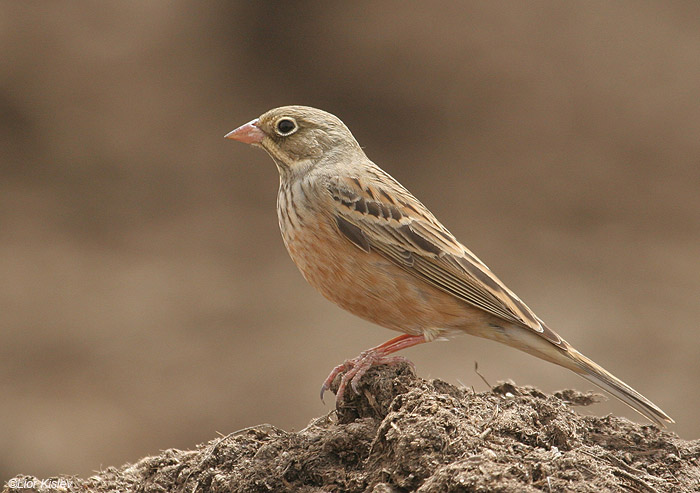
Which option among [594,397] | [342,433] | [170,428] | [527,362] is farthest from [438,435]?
[527,362]

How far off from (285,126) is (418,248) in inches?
57.9

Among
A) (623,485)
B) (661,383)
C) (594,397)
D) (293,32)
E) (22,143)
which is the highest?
(293,32)

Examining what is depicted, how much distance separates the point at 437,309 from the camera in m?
5.88

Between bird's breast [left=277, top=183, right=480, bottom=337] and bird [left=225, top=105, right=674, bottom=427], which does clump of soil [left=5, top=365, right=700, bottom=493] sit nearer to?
bird [left=225, top=105, right=674, bottom=427]

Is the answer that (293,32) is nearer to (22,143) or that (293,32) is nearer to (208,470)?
(22,143)

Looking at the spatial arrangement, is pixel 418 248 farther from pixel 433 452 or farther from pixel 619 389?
pixel 433 452

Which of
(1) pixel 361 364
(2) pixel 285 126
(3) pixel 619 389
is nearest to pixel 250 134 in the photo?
(2) pixel 285 126

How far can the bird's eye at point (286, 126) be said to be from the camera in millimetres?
6371

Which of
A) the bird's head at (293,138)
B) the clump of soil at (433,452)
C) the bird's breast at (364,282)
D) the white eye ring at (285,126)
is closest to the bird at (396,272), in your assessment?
the bird's breast at (364,282)

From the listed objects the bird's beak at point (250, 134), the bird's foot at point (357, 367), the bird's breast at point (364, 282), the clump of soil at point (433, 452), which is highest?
the bird's beak at point (250, 134)

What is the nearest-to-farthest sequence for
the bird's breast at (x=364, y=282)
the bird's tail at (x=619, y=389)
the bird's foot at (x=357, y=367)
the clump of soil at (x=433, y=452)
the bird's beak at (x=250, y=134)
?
the clump of soil at (x=433, y=452), the bird's foot at (x=357, y=367), the bird's tail at (x=619, y=389), the bird's breast at (x=364, y=282), the bird's beak at (x=250, y=134)

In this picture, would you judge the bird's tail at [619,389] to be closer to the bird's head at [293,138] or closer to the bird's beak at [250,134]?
the bird's head at [293,138]

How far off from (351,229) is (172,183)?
971 cm

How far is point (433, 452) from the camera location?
4090 millimetres
